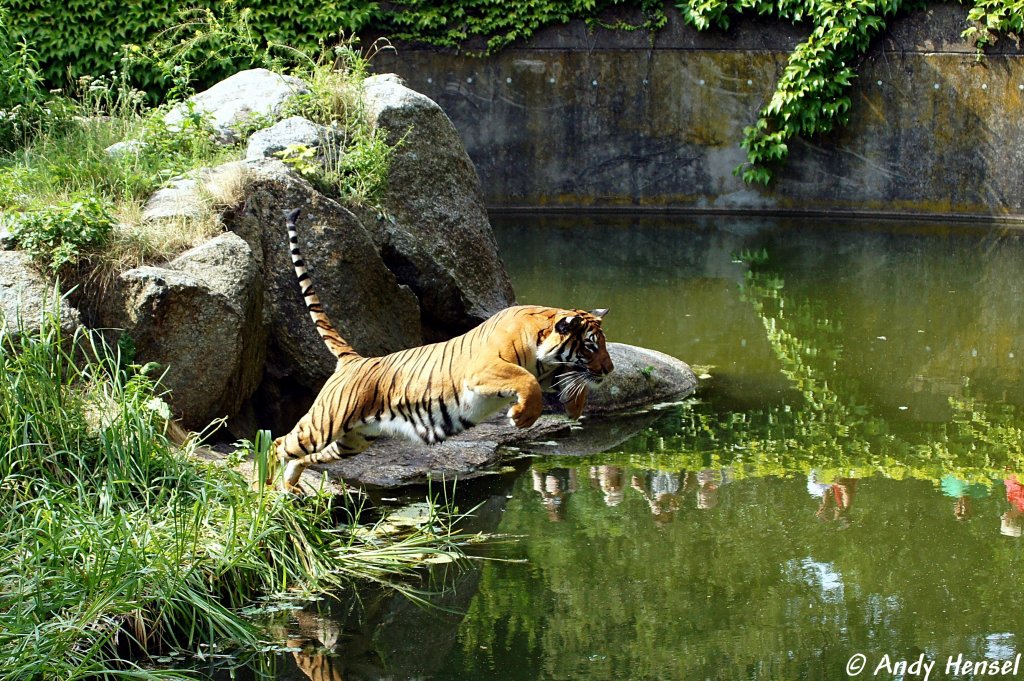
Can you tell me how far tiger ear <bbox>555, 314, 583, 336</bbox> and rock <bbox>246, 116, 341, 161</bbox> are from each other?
295 centimetres

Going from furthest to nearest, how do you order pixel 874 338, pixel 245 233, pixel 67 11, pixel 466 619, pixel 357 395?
1. pixel 67 11
2. pixel 874 338
3. pixel 245 233
4. pixel 357 395
5. pixel 466 619

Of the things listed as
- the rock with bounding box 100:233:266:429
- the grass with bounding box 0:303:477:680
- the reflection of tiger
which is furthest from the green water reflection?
the rock with bounding box 100:233:266:429

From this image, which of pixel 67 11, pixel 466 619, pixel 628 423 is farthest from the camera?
pixel 67 11

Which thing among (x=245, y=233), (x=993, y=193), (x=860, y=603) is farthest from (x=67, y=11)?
(x=860, y=603)

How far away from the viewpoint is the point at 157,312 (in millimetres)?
6336

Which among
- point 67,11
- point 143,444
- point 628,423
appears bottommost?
point 628,423

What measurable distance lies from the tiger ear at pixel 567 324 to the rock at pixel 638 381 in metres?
2.06

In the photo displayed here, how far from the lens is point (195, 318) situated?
643 centimetres

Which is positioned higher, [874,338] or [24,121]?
[24,121]

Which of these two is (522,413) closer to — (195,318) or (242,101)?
(195,318)

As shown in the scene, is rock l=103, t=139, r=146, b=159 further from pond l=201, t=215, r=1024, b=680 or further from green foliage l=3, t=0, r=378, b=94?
green foliage l=3, t=0, r=378, b=94

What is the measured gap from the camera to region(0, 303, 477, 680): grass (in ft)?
14.3

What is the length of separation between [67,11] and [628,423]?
37.8 feet

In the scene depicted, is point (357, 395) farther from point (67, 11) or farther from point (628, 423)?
point (67, 11)
